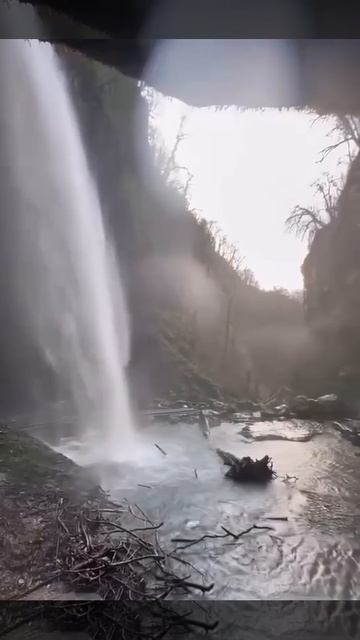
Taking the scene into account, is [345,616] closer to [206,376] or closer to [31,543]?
[31,543]

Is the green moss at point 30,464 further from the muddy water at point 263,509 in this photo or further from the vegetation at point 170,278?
the vegetation at point 170,278

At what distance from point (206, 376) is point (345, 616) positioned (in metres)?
12.1

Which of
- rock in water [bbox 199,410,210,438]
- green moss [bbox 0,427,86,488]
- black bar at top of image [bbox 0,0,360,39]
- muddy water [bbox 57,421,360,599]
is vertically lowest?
rock in water [bbox 199,410,210,438]

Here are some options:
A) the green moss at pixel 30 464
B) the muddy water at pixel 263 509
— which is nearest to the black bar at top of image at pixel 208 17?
the muddy water at pixel 263 509

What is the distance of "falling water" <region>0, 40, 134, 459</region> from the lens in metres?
9.47

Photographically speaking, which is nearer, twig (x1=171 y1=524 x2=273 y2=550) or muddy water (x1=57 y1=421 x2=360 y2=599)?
muddy water (x1=57 y1=421 x2=360 y2=599)

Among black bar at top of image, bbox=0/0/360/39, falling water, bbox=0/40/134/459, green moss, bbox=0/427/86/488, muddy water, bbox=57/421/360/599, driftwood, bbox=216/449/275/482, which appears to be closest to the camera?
black bar at top of image, bbox=0/0/360/39

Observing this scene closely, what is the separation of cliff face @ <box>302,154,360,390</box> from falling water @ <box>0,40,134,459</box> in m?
6.42

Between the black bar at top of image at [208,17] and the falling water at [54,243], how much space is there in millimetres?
7851

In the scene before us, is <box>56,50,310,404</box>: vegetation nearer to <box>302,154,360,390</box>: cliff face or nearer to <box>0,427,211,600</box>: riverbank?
<box>302,154,360,390</box>: cliff face

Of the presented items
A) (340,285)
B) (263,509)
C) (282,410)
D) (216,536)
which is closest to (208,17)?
(216,536)

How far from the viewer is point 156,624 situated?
2.08 m

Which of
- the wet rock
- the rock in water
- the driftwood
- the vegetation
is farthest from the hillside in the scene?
the driftwood

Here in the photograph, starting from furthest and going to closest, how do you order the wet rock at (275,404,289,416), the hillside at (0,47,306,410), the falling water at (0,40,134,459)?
the hillside at (0,47,306,410) < the wet rock at (275,404,289,416) < the falling water at (0,40,134,459)
